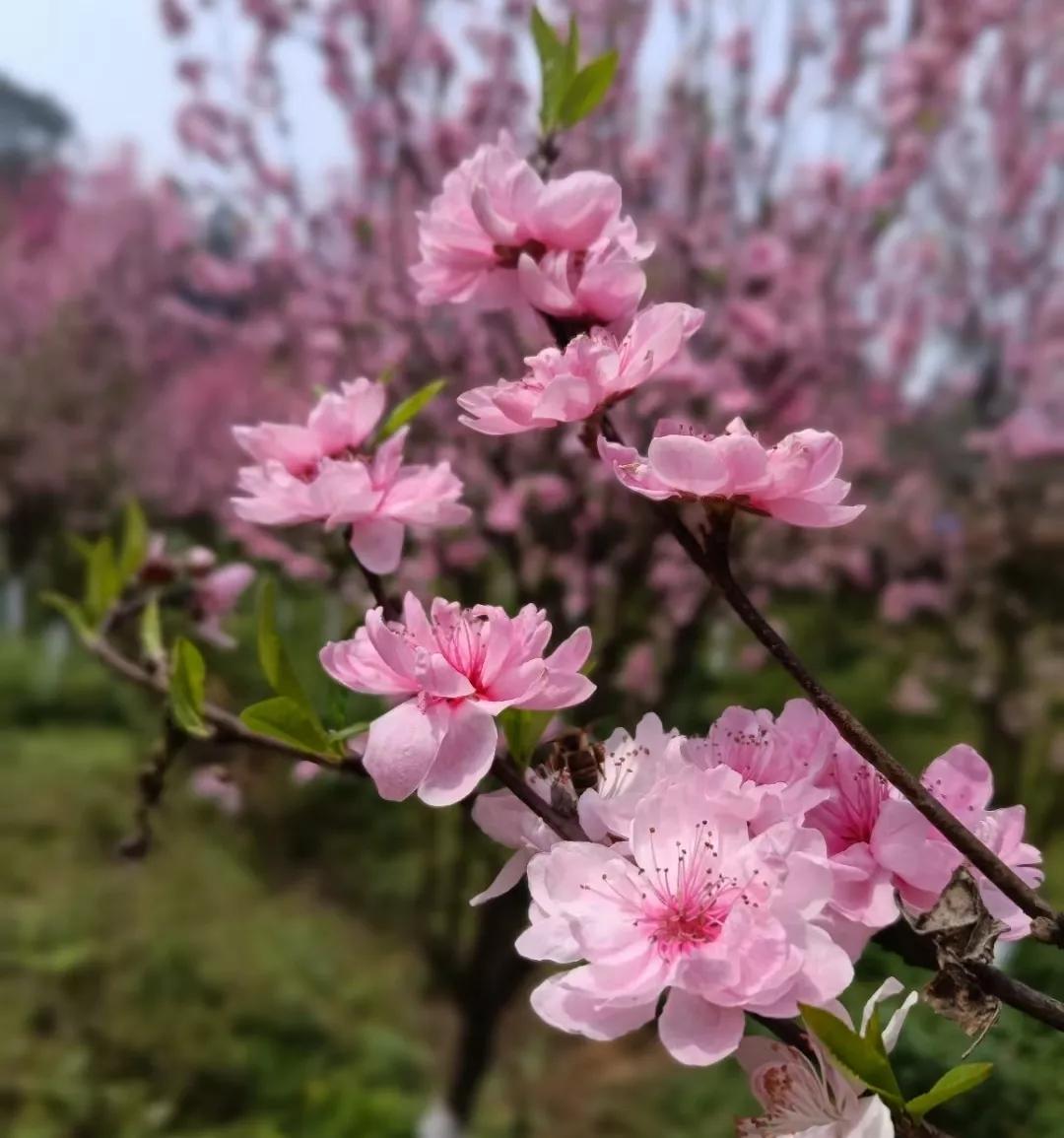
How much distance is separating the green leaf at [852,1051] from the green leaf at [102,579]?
55cm

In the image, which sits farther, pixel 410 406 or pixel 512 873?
pixel 410 406

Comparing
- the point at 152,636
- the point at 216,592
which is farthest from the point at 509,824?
the point at 216,592

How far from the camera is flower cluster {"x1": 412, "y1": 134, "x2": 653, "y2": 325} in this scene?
0.44 metres

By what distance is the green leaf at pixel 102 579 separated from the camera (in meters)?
0.69

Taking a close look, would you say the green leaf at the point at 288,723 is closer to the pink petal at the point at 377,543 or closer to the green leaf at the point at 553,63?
the pink petal at the point at 377,543

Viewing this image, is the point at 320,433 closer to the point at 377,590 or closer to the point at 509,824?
the point at 377,590

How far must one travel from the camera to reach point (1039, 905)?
326mm

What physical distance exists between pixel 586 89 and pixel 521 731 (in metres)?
0.37

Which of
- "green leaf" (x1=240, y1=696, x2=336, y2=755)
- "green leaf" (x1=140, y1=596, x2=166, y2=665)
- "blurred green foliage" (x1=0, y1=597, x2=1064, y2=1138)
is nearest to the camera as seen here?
"green leaf" (x1=240, y1=696, x2=336, y2=755)

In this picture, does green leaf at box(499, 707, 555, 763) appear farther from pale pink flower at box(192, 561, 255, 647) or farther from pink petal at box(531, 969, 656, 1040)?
pale pink flower at box(192, 561, 255, 647)

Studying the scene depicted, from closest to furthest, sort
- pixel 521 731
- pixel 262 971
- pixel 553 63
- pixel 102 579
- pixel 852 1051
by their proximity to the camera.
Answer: pixel 852 1051, pixel 521 731, pixel 553 63, pixel 102 579, pixel 262 971

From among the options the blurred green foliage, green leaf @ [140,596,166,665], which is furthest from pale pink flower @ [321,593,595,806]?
the blurred green foliage

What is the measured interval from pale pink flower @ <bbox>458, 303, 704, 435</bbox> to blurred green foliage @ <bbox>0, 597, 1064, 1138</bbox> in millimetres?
942

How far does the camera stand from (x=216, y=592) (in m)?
0.75
